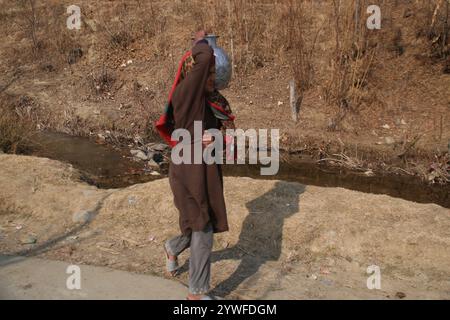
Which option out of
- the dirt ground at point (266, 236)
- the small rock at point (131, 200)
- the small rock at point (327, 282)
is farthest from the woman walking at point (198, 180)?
the small rock at point (131, 200)

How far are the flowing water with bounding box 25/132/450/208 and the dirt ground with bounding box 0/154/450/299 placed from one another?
1.55m

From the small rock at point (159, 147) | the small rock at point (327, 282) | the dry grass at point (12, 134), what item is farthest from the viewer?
the small rock at point (159, 147)

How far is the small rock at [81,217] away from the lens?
4906 mm

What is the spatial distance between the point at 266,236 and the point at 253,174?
3.03m

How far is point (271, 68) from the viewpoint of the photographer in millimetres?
10734

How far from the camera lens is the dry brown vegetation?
909 cm

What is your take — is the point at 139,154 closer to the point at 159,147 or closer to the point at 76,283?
the point at 159,147

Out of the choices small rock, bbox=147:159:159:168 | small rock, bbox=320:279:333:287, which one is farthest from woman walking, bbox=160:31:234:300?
small rock, bbox=147:159:159:168

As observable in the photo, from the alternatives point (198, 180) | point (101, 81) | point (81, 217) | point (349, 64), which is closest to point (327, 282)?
point (198, 180)

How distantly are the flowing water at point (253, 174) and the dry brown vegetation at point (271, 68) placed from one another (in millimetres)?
553

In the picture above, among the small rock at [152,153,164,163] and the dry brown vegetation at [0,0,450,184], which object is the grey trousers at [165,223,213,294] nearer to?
the small rock at [152,153,164,163]

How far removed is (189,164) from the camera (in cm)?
330

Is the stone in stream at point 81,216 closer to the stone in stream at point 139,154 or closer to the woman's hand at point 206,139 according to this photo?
the woman's hand at point 206,139

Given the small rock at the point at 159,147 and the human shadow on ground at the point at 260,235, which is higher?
the human shadow on ground at the point at 260,235
